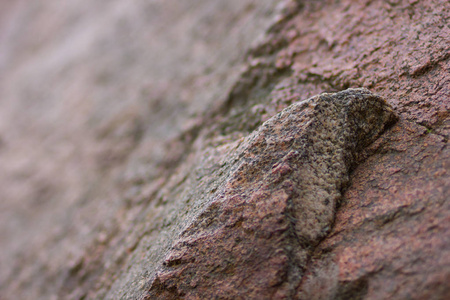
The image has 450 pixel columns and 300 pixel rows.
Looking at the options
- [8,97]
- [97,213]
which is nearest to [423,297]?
[97,213]

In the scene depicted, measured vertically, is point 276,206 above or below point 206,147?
below

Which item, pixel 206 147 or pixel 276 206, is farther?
pixel 206 147

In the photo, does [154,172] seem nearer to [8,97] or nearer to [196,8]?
[196,8]
